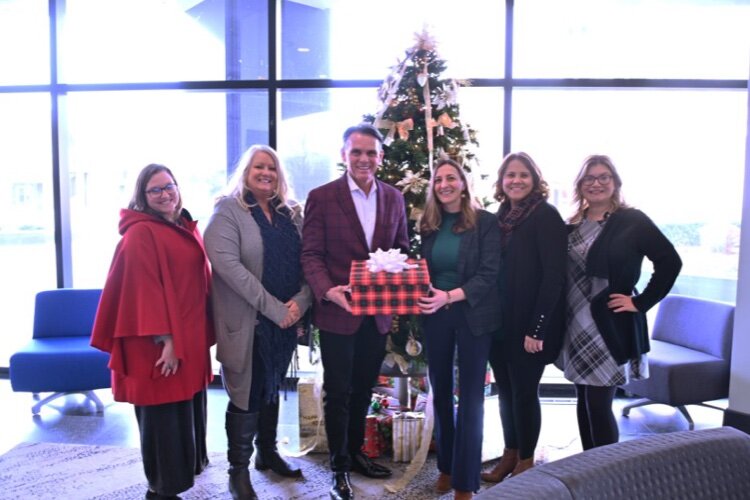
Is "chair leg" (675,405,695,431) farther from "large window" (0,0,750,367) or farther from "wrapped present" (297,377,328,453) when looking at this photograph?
"wrapped present" (297,377,328,453)

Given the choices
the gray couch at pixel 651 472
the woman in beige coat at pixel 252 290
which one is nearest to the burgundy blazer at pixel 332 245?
the woman in beige coat at pixel 252 290

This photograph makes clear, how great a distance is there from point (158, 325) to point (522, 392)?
64.5 inches

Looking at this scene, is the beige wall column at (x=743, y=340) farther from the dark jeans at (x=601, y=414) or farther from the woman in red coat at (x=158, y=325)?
the woman in red coat at (x=158, y=325)

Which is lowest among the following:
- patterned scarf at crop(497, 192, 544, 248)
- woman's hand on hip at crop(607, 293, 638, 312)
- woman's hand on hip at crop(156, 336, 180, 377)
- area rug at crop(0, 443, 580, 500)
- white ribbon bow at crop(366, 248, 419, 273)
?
area rug at crop(0, 443, 580, 500)

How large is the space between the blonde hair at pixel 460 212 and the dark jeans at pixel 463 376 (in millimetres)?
368

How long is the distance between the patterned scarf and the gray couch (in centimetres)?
200

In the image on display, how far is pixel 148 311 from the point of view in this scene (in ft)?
7.78

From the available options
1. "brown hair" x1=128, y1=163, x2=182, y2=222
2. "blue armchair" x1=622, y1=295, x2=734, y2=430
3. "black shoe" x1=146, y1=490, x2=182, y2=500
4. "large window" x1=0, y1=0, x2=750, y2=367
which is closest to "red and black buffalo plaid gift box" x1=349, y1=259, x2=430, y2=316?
"brown hair" x1=128, y1=163, x2=182, y2=222

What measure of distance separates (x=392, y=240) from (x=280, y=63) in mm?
2404

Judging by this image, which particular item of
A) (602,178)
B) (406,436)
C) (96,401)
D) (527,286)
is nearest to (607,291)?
(527,286)

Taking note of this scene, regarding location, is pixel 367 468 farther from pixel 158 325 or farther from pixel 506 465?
pixel 158 325

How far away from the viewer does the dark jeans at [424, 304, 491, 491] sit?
259 centimetres

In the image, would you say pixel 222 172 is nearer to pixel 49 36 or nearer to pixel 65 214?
pixel 65 214

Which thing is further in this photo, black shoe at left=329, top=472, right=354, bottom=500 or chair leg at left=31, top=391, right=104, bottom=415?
chair leg at left=31, top=391, right=104, bottom=415
